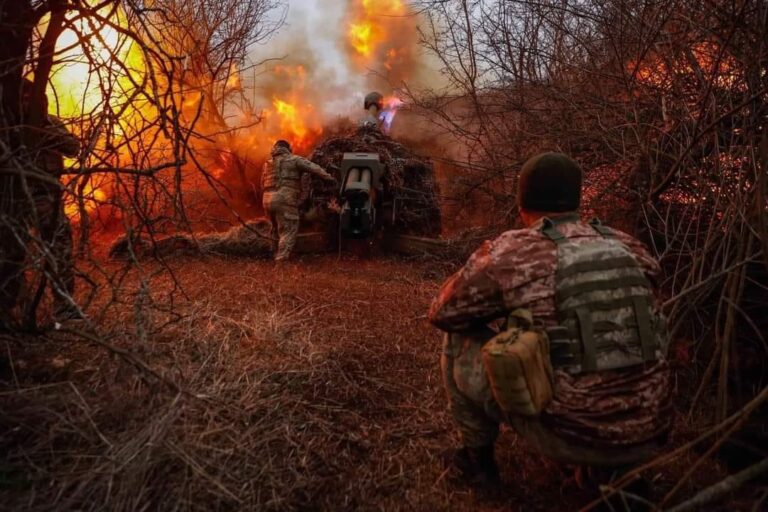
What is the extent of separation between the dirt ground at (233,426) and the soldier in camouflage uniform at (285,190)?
424 cm

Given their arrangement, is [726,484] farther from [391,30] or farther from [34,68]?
[391,30]

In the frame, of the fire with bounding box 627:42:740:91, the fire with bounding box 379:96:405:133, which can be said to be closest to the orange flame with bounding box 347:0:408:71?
the fire with bounding box 379:96:405:133

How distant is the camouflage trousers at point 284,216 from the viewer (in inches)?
321

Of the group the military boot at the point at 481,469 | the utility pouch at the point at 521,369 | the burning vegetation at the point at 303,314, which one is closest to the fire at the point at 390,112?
the burning vegetation at the point at 303,314

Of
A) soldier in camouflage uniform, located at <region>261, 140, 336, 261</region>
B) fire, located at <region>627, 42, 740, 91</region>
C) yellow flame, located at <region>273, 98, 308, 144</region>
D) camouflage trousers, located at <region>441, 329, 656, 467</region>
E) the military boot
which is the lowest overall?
the military boot

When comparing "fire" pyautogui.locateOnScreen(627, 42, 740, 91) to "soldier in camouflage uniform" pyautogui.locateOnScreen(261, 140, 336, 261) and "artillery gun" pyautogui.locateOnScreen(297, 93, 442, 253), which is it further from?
"soldier in camouflage uniform" pyautogui.locateOnScreen(261, 140, 336, 261)

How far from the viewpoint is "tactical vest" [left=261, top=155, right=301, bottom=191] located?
8219mm

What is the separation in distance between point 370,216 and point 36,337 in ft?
17.3

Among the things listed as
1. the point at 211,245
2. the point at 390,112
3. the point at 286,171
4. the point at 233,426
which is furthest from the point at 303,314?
the point at 390,112

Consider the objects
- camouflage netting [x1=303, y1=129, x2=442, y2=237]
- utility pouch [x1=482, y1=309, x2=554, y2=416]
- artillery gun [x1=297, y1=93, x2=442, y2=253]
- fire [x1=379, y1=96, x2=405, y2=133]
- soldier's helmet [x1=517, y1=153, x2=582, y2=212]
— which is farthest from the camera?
fire [x1=379, y1=96, x2=405, y2=133]

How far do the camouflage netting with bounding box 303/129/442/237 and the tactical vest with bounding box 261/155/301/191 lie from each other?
2.38 ft

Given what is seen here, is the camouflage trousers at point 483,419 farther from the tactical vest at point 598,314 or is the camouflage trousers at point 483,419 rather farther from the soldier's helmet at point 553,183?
the soldier's helmet at point 553,183

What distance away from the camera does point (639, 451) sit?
2064mm

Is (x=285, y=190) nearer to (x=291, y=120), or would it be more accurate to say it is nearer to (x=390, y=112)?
(x=291, y=120)
